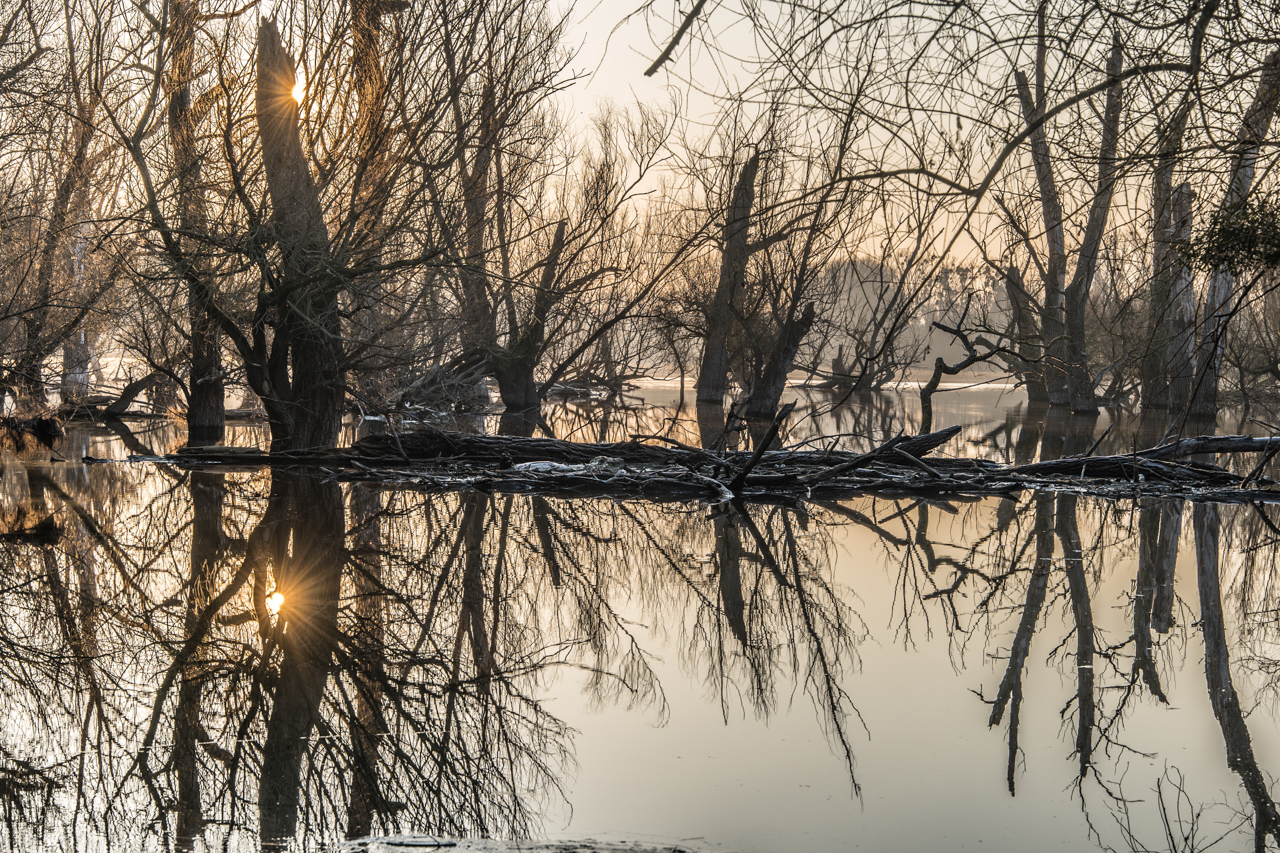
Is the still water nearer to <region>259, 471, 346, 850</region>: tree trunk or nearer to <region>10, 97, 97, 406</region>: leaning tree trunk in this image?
→ <region>259, 471, 346, 850</region>: tree trunk

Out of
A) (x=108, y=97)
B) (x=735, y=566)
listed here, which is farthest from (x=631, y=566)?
(x=108, y=97)

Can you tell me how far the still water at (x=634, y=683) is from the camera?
262 cm

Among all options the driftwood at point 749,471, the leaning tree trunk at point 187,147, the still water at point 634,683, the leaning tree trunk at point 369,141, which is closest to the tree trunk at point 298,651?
the still water at point 634,683

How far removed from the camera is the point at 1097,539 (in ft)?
22.0

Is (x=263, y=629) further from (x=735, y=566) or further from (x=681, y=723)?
(x=735, y=566)

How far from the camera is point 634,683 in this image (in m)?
3.77

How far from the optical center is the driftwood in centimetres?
905

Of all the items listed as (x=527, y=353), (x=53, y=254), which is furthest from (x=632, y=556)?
(x=527, y=353)

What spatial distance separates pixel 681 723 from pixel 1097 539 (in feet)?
14.4

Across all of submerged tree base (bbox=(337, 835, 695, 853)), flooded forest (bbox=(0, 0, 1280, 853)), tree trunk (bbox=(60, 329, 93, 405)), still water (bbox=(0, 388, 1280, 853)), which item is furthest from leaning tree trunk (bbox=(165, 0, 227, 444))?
submerged tree base (bbox=(337, 835, 695, 853))

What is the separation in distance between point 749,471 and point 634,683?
5.33 meters

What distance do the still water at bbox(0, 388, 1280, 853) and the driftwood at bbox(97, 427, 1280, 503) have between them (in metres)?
1.91

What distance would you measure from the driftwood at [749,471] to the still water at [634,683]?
191 centimetres

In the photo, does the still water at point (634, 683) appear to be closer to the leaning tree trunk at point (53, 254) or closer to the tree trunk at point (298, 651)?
the tree trunk at point (298, 651)
